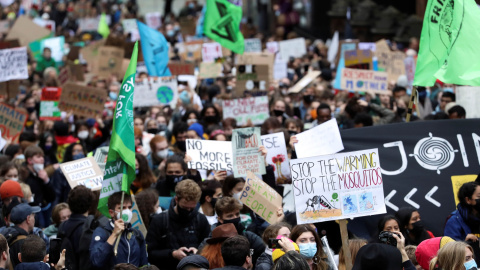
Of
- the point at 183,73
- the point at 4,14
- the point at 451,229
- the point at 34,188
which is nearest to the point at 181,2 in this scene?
the point at 4,14

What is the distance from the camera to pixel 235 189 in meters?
8.46

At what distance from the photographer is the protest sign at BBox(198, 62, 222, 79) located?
15.9 meters

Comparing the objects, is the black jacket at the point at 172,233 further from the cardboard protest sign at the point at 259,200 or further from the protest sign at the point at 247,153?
the protest sign at the point at 247,153

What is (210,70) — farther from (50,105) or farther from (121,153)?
(121,153)

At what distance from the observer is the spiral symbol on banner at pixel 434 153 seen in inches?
330

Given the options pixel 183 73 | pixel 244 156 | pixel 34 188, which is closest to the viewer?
pixel 244 156

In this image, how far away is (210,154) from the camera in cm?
902

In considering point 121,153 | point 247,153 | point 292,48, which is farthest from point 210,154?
point 292,48

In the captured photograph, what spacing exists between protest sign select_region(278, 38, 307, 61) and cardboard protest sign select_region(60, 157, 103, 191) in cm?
1219

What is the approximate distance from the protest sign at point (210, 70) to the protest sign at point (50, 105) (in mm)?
3051

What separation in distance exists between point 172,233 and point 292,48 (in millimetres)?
13850

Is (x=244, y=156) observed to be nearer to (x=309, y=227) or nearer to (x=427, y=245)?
(x=309, y=227)

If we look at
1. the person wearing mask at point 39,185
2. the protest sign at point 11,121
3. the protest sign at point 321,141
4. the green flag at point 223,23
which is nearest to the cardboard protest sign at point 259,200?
the protest sign at point 321,141

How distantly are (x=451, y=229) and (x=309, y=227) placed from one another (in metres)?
1.38
